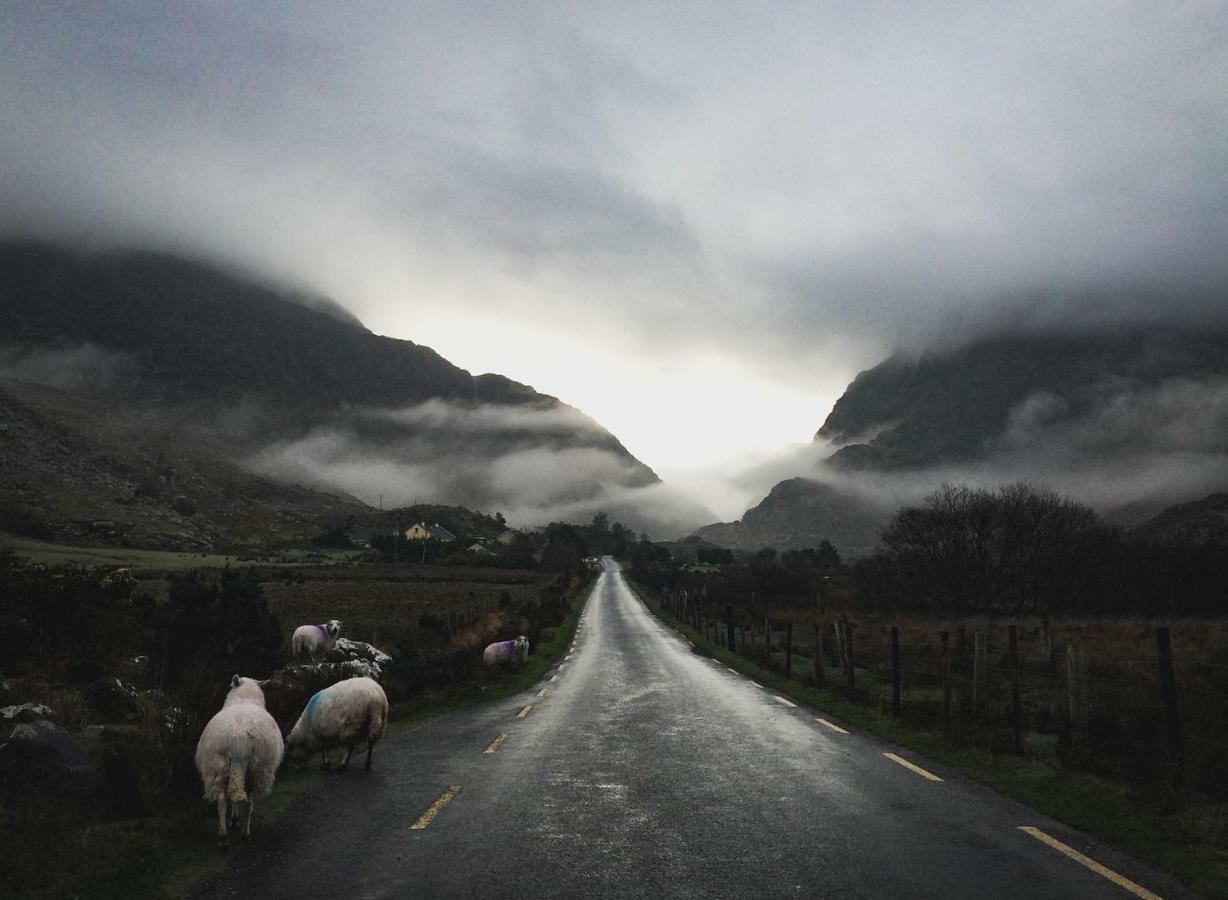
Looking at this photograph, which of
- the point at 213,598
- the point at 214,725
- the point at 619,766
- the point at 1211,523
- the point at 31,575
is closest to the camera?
the point at 214,725

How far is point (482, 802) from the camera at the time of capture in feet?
31.5

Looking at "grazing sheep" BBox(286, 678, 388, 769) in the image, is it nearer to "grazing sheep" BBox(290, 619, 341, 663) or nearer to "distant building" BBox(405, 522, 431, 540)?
"grazing sheep" BBox(290, 619, 341, 663)

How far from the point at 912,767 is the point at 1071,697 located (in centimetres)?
333

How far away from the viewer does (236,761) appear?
8227 millimetres

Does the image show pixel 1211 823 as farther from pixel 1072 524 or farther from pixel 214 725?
pixel 1072 524

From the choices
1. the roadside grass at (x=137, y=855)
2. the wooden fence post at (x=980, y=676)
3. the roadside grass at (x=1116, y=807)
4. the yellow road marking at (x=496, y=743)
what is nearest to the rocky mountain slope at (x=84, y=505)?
the yellow road marking at (x=496, y=743)

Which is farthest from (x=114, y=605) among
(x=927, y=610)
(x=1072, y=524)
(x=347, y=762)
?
(x=1072, y=524)

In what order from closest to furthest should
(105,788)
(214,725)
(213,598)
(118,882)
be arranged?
(118,882) < (214,725) < (105,788) < (213,598)

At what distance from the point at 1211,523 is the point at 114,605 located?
14277cm

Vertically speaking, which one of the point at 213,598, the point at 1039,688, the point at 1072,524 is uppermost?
the point at 1072,524

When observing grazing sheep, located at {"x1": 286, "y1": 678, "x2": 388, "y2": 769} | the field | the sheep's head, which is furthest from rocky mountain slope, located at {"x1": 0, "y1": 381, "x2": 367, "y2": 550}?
the sheep's head

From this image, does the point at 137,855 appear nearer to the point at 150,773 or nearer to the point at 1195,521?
the point at 150,773

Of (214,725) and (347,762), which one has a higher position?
(214,725)

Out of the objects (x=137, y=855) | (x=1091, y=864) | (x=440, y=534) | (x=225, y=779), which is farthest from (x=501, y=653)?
(x=440, y=534)
